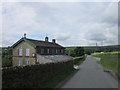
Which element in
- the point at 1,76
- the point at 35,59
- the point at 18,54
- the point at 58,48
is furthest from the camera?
the point at 58,48

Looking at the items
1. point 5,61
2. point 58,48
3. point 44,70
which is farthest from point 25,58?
point 44,70

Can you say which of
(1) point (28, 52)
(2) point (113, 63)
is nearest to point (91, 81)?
(2) point (113, 63)

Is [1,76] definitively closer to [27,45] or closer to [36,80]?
[36,80]

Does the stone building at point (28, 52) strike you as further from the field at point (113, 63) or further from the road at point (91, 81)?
the road at point (91, 81)

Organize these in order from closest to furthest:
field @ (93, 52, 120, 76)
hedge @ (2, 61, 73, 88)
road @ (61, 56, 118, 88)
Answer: hedge @ (2, 61, 73, 88)
road @ (61, 56, 118, 88)
field @ (93, 52, 120, 76)

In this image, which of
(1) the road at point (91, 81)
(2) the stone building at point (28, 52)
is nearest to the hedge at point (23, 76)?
(1) the road at point (91, 81)

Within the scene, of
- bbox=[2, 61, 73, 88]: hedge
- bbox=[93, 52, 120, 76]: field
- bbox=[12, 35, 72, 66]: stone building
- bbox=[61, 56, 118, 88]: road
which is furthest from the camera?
bbox=[12, 35, 72, 66]: stone building

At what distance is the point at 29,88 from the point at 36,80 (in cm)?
195

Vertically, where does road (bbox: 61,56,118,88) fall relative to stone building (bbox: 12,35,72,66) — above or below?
below

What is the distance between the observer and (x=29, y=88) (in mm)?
9805

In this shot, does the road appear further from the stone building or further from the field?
the stone building

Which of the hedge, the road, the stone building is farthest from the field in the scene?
the hedge

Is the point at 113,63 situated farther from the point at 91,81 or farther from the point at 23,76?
the point at 23,76

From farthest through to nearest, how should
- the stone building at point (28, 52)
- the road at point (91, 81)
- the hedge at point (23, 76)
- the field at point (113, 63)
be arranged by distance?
the stone building at point (28, 52) < the field at point (113, 63) < the road at point (91, 81) < the hedge at point (23, 76)
